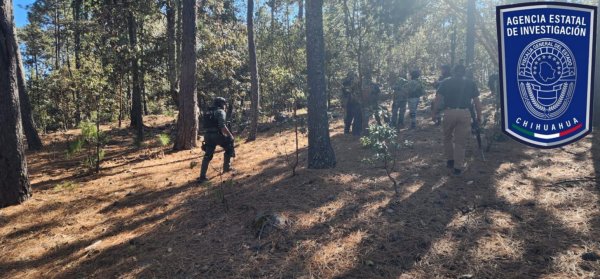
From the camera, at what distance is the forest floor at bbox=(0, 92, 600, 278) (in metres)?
4.36

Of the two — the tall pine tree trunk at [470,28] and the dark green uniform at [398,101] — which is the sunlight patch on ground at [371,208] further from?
the tall pine tree trunk at [470,28]

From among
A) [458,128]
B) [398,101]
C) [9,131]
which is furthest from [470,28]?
[9,131]

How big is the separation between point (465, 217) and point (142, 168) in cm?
842

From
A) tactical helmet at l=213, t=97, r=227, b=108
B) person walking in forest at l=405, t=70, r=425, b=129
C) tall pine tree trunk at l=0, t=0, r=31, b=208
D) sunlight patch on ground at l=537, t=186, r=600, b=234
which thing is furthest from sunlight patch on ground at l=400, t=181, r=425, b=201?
tall pine tree trunk at l=0, t=0, r=31, b=208

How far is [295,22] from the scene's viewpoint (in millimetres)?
20797

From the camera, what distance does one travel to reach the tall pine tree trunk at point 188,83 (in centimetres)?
1164

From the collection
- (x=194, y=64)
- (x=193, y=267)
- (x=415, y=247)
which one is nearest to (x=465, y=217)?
(x=415, y=247)

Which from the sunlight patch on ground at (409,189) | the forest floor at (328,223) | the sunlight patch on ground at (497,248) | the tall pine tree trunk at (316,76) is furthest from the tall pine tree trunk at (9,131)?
the sunlight patch on ground at (497,248)

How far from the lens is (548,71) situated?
10.6 feet

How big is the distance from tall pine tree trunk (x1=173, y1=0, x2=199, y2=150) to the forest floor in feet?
12.1

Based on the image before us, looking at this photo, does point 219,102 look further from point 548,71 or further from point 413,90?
point 413,90

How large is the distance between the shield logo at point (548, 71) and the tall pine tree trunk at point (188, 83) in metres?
10.2

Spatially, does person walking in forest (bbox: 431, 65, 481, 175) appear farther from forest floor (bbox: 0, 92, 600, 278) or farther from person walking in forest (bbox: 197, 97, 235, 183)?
person walking in forest (bbox: 197, 97, 235, 183)

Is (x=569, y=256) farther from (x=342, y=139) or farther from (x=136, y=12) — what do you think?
(x=136, y=12)
